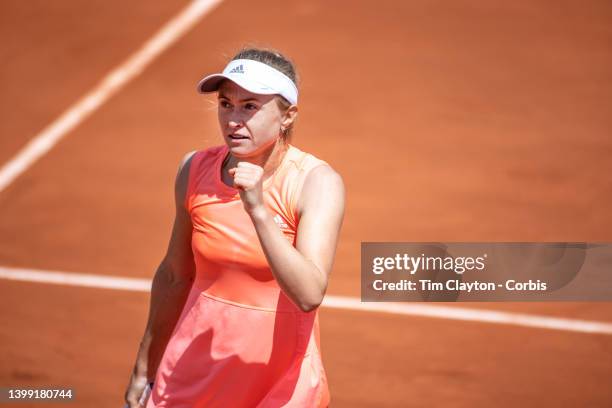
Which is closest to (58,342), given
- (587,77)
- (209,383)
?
(209,383)

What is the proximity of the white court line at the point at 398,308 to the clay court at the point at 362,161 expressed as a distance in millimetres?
26

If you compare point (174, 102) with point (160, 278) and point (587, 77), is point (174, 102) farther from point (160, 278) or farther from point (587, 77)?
point (160, 278)

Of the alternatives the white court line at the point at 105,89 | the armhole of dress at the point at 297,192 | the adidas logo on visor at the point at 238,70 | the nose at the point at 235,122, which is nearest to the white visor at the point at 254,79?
the adidas logo on visor at the point at 238,70

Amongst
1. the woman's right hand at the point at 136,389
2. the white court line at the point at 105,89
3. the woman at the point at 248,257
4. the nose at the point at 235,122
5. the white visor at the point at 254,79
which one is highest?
the white court line at the point at 105,89

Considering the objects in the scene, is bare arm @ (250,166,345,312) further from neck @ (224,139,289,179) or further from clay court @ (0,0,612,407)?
clay court @ (0,0,612,407)

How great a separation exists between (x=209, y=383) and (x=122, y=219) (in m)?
4.51

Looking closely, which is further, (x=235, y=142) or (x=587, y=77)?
(x=587, y=77)

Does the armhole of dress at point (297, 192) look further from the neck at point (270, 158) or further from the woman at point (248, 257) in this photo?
the neck at point (270, 158)

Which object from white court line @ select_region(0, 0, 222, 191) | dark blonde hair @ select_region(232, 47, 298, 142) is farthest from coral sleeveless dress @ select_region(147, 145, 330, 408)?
white court line @ select_region(0, 0, 222, 191)

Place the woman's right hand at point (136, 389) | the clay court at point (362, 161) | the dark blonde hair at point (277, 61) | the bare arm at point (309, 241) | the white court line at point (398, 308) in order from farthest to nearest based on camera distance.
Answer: the white court line at point (398, 308) < the clay court at point (362, 161) < the woman's right hand at point (136, 389) < the dark blonde hair at point (277, 61) < the bare arm at point (309, 241)

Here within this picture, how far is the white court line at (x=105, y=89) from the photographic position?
340 inches

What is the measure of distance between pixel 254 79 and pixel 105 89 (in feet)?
22.8

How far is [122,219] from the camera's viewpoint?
7.80m

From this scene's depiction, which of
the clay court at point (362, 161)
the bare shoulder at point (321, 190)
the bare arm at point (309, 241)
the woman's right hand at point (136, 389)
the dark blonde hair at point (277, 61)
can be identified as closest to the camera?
the bare arm at point (309, 241)
